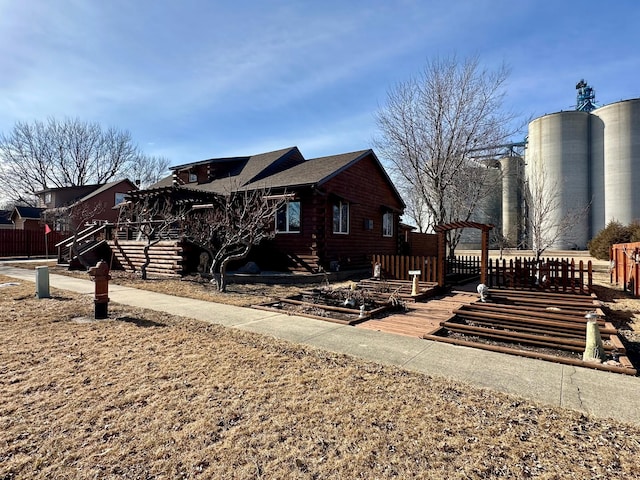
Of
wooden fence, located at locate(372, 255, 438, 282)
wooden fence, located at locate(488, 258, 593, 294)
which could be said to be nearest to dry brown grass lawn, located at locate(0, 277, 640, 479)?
wooden fence, located at locate(372, 255, 438, 282)

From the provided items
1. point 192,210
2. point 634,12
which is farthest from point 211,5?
point 634,12

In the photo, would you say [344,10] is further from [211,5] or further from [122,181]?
[122,181]

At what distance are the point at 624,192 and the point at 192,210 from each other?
38.2 metres

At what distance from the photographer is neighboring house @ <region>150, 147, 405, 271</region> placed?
14.1 metres

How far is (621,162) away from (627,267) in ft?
99.5

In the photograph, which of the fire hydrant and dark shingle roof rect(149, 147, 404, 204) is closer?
the fire hydrant

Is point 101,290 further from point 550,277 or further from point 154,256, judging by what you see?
point 550,277

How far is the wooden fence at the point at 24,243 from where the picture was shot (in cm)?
2742

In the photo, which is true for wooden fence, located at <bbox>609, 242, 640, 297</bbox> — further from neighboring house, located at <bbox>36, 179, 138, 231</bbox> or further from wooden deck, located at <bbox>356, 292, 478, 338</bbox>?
neighboring house, located at <bbox>36, 179, 138, 231</bbox>

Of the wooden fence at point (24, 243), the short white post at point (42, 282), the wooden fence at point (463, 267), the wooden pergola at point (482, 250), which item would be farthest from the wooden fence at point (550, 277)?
the wooden fence at point (24, 243)

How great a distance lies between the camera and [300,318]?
704cm

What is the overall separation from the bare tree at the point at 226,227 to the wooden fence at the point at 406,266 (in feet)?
13.7

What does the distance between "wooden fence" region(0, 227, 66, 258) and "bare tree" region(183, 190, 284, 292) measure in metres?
21.1

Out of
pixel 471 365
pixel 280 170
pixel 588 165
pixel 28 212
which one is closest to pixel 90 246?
pixel 280 170
